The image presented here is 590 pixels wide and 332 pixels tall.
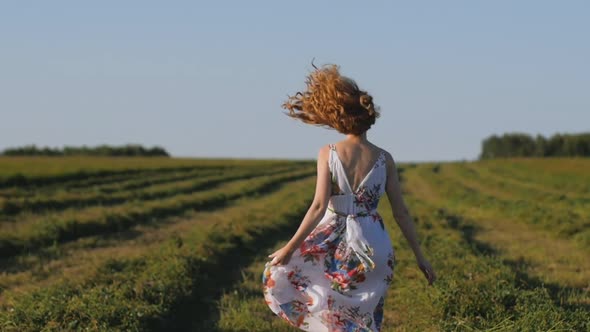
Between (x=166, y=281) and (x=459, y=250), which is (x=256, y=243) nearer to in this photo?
(x=459, y=250)

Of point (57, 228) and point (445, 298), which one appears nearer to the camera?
point (445, 298)

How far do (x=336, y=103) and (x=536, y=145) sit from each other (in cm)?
12509

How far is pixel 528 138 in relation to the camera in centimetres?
13075

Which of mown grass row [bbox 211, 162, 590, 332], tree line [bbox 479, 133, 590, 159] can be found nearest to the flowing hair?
mown grass row [bbox 211, 162, 590, 332]

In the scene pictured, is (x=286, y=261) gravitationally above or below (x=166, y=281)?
above

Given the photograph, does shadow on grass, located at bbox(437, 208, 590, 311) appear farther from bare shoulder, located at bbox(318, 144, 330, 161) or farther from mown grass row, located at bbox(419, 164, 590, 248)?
bare shoulder, located at bbox(318, 144, 330, 161)

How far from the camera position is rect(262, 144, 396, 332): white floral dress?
5453 millimetres

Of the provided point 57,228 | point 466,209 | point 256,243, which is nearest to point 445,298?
point 256,243

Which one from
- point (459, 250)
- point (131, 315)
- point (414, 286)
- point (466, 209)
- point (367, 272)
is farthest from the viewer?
point (466, 209)

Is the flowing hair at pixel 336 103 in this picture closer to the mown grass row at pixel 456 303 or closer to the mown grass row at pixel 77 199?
the mown grass row at pixel 456 303

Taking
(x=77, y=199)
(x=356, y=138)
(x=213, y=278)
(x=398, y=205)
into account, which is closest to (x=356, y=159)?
(x=356, y=138)

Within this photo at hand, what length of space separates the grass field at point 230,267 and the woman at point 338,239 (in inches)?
64.2

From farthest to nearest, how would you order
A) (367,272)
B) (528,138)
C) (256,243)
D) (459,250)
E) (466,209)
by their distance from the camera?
(528,138)
(466,209)
(256,243)
(459,250)
(367,272)

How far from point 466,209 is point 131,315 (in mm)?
15433
